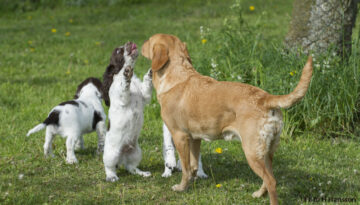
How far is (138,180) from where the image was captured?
556 cm

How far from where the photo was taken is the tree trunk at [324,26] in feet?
24.0

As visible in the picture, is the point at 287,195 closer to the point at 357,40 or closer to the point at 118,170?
the point at 118,170

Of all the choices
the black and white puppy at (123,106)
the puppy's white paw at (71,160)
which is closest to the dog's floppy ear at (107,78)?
the black and white puppy at (123,106)

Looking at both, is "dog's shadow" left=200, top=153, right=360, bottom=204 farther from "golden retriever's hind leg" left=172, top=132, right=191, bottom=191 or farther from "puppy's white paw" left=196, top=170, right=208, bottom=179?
"golden retriever's hind leg" left=172, top=132, right=191, bottom=191

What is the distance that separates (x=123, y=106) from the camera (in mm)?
5453

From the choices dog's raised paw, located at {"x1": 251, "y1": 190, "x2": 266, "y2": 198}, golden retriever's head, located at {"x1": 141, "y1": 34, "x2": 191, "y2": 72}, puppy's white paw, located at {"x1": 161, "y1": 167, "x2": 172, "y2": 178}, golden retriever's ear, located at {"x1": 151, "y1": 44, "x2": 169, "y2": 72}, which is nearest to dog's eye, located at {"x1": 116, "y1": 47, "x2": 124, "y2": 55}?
golden retriever's head, located at {"x1": 141, "y1": 34, "x2": 191, "y2": 72}

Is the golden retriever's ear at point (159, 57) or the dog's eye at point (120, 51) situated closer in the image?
the golden retriever's ear at point (159, 57)

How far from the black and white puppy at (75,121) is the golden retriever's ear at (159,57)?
1461 mm

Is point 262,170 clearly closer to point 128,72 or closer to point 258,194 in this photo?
point 258,194

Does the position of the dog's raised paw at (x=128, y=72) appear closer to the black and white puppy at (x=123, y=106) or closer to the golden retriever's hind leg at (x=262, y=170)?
the black and white puppy at (x=123, y=106)

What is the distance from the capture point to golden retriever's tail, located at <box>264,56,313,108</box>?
4.27 metres

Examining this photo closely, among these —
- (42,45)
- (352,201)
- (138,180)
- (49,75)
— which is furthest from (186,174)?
(42,45)

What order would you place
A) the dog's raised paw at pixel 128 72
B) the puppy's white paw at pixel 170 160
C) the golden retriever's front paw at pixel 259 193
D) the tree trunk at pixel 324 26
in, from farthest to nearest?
the tree trunk at pixel 324 26 → the puppy's white paw at pixel 170 160 → the dog's raised paw at pixel 128 72 → the golden retriever's front paw at pixel 259 193

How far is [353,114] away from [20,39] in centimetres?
812
